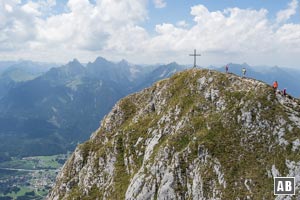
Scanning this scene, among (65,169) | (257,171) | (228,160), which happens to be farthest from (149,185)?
(65,169)

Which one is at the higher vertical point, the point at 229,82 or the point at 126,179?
the point at 229,82

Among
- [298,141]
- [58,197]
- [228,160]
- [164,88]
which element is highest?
[164,88]

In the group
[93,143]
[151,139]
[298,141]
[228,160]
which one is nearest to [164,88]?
[151,139]

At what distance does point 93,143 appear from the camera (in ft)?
301

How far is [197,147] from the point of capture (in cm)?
6675

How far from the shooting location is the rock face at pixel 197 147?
6016cm

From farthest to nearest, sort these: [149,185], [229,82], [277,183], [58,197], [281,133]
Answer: [58,197], [229,82], [149,185], [281,133], [277,183]

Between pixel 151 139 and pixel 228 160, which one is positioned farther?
pixel 151 139

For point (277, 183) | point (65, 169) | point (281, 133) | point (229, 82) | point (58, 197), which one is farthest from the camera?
point (65, 169)

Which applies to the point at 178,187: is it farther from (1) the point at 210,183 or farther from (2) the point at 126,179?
(2) the point at 126,179

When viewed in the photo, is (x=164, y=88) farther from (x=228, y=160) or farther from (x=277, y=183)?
(x=277, y=183)

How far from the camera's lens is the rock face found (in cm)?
6016

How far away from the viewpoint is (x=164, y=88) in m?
87.6

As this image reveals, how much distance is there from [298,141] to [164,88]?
37.9 m
